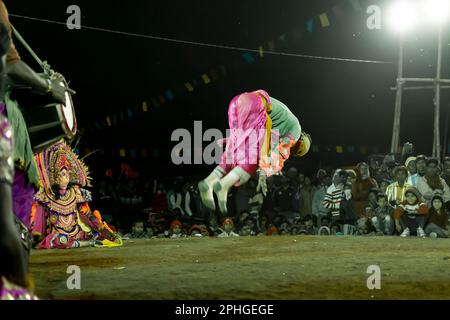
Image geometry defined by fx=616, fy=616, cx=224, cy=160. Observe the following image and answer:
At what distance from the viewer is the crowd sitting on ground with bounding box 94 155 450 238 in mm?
9117

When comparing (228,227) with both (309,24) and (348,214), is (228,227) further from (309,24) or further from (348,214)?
(309,24)

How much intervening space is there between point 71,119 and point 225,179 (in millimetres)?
1799

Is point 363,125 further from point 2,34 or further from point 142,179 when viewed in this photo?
point 2,34

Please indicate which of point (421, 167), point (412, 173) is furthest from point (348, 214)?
point (421, 167)

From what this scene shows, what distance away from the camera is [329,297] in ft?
12.0

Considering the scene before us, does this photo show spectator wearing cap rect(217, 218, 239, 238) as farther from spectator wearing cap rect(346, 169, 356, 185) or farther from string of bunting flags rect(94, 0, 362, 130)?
string of bunting flags rect(94, 0, 362, 130)

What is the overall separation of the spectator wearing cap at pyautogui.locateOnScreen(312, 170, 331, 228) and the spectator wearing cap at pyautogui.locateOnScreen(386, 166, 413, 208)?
3.58ft

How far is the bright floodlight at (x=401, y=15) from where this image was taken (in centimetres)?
1099

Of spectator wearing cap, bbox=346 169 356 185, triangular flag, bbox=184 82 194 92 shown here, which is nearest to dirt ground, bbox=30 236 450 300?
spectator wearing cap, bbox=346 169 356 185

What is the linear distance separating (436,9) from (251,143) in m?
7.12

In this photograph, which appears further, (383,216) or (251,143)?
(383,216)

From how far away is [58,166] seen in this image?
7.98 m

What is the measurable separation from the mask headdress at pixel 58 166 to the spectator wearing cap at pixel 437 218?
486 centimetres

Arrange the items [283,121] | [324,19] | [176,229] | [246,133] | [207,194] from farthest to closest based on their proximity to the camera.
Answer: [176,229] → [324,19] → [283,121] → [246,133] → [207,194]
